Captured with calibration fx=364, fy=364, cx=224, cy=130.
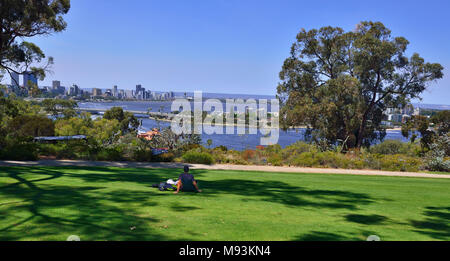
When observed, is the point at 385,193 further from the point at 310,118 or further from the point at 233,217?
the point at 310,118

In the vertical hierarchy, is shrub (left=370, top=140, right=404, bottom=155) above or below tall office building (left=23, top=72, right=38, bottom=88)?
below

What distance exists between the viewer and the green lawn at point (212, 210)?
6.14m

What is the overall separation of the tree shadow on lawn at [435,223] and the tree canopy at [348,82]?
20.4m

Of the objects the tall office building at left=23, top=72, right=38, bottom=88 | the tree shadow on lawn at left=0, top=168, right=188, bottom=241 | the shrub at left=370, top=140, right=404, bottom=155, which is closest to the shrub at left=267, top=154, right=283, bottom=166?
the tree shadow on lawn at left=0, top=168, right=188, bottom=241

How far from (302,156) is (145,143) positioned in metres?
8.55

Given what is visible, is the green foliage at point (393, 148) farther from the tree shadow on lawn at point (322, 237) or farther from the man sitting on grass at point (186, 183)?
the tree shadow on lawn at point (322, 237)

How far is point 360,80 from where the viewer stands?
3047 cm


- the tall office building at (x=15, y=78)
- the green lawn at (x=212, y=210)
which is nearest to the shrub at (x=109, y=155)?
the green lawn at (x=212, y=210)

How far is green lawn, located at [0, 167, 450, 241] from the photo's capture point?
6141mm

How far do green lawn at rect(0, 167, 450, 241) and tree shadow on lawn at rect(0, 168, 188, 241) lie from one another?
0.6 inches

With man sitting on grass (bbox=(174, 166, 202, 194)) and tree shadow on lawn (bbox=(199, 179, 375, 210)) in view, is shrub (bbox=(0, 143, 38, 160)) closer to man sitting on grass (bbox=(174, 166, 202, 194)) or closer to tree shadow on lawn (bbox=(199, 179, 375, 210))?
tree shadow on lawn (bbox=(199, 179, 375, 210))

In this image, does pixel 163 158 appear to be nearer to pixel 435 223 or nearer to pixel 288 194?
pixel 288 194

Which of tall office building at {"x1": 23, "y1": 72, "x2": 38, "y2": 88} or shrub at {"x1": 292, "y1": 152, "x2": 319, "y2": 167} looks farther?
tall office building at {"x1": 23, "y1": 72, "x2": 38, "y2": 88}
